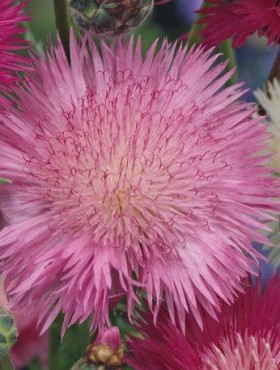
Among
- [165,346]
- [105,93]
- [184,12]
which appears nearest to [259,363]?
[165,346]

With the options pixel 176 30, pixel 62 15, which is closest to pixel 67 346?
pixel 62 15

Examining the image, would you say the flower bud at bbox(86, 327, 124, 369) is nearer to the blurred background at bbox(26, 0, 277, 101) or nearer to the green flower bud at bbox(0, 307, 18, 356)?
the green flower bud at bbox(0, 307, 18, 356)

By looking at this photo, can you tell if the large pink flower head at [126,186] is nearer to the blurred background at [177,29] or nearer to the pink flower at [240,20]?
the pink flower at [240,20]

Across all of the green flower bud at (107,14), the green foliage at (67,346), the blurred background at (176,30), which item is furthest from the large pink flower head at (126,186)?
the blurred background at (176,30)

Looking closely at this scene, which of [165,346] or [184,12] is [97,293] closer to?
[165,346]

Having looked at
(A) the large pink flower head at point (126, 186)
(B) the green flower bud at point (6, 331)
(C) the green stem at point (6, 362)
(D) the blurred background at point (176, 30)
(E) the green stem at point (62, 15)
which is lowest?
(C) the green stem at point (6, 362)

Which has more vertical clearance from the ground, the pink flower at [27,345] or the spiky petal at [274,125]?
the spiky petal at [274,125]
